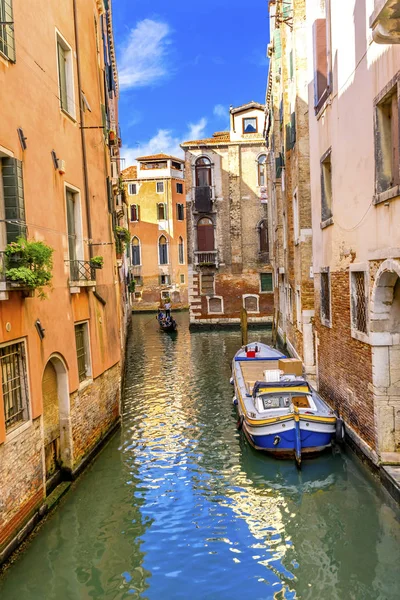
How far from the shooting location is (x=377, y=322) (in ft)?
26.0

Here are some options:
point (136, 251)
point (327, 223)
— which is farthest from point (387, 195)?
point (136, 251)

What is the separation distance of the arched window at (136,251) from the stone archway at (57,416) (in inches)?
1424

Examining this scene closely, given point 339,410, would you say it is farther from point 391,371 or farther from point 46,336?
point 46,336

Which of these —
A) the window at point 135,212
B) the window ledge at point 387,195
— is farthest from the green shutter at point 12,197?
the window at point 135,212

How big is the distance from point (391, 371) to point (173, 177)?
39128mm

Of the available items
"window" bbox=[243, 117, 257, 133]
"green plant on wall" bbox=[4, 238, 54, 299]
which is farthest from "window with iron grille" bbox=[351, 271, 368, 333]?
"window" bbox=[243, 117, 257, 133]

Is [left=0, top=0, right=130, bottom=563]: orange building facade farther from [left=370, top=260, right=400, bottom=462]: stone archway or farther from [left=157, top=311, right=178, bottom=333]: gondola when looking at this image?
[left=157, top=311, right=178, bottom=333]: gondola

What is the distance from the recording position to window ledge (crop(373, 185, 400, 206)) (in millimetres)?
6793

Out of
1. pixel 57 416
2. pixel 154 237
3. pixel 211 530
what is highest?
pixel 154 237

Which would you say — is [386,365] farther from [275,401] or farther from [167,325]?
[167,325]

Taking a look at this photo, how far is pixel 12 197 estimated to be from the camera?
6746mm

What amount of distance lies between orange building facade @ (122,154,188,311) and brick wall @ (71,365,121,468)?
107ft

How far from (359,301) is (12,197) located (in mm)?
5427

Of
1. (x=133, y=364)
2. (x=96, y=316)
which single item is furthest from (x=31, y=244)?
(x=133, y=364)
